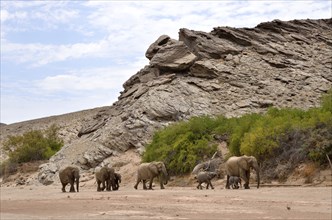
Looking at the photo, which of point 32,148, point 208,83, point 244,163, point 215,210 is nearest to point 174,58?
point 208,83

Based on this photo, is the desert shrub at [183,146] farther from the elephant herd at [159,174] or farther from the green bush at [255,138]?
the elephant herd at [159,174]

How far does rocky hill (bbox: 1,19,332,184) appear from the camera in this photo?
47094 millimetres

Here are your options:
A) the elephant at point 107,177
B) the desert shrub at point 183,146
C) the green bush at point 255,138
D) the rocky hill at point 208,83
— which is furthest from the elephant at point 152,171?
the rocky hill at point 208,83

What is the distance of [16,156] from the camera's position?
61188 mm

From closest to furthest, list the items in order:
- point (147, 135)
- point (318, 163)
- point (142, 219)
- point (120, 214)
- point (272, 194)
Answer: point (142, 219)
point (120, 214)
point (272, 194)
point (318, 163)
point (147, 135)

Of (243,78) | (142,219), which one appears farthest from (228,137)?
(142,219)

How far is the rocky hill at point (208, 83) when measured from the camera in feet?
155

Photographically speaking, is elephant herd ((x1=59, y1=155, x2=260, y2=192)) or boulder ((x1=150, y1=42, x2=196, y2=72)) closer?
elephant herd ((x1=59, y1=155, x2=260, y2=192))

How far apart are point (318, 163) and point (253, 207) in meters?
11.7

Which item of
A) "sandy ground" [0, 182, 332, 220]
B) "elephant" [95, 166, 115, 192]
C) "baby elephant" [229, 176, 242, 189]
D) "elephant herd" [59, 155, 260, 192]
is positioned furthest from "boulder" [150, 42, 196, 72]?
"sandy ground" [0, 182, 332, 220]

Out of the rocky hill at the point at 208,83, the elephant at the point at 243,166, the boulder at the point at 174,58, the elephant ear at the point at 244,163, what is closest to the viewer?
the elephant at the point at 243,166

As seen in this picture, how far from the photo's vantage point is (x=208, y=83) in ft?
168

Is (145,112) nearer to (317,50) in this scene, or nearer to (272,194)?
(317,50)

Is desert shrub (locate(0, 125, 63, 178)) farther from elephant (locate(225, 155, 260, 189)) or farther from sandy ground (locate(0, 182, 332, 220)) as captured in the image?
sandy ground (locate(0, 182, 332, 220))
